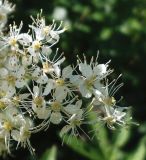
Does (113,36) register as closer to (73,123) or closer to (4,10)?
(4,10)

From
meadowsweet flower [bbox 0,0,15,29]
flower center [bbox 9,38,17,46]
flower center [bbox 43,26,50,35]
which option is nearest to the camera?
flower center [bbox 9,38,17,46]

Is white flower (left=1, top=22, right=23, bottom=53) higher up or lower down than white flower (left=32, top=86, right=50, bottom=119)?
higher up

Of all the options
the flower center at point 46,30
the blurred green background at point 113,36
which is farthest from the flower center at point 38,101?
the blurred green background at point 113,36

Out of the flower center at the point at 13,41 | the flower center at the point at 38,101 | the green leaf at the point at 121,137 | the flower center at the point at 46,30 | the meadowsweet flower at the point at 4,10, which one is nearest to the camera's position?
the flower center at the point at 38,101

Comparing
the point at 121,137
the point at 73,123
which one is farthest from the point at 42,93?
the point at 121,137

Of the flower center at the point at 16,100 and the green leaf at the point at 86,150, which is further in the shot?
the green leaf at the point at 86,150

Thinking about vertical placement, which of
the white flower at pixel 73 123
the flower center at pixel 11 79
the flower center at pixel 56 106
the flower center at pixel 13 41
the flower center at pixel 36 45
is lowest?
the white flower at pixel 73 123

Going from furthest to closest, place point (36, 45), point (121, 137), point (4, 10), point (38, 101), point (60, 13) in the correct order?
point (60, 13), point (121, 137), point (4, 10), point (36, 45), point (38, 101)

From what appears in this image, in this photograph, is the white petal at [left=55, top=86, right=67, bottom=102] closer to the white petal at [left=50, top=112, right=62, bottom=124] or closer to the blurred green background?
the white petal at [left=50, top=112, right=62, bottom=124]

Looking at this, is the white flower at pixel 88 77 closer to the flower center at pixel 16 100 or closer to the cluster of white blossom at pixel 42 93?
the cluster of white blossom at pixel 42 93

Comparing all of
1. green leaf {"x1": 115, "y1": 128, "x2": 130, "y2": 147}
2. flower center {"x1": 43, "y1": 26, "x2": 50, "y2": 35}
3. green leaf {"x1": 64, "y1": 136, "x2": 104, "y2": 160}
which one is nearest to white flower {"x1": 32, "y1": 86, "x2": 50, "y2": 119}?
flower center {"x1": 43, "y1": 26, "x2": 50, "y2": 35}
